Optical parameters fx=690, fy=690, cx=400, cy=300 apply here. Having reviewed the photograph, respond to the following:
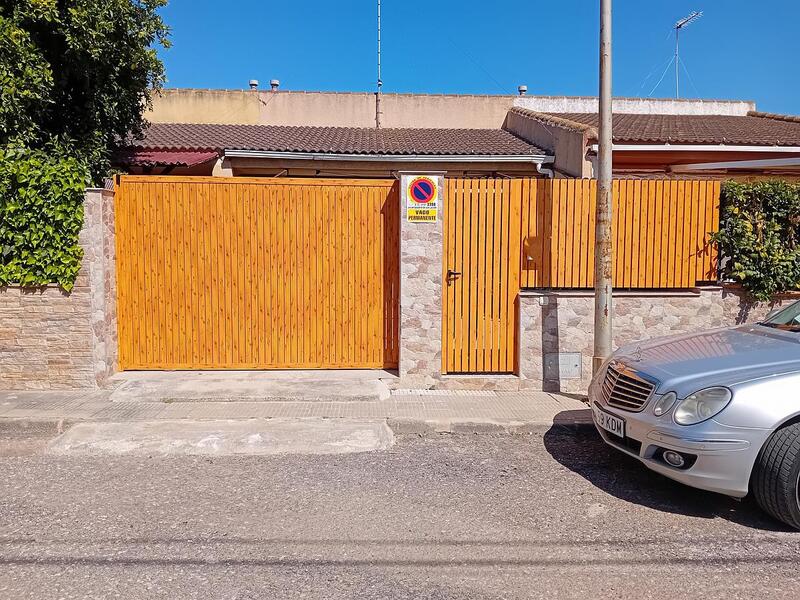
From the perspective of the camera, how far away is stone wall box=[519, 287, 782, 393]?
7.71 meters

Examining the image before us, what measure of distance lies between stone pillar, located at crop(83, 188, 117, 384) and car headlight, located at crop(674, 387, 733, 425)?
5816 millimetres

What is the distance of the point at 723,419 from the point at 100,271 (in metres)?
6.11

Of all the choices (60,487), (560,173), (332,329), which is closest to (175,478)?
(60,487)

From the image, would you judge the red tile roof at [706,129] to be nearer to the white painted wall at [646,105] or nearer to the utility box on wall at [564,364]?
the white painted wall at [646,105]

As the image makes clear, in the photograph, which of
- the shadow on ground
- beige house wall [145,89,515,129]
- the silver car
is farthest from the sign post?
beige house wall [145,89,515,129]

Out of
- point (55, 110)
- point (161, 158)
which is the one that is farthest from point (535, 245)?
point (161, 158)

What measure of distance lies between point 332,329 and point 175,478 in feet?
10.2

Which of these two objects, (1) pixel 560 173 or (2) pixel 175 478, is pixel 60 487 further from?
(1) pixel 560 173

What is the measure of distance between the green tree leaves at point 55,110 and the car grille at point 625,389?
543cm

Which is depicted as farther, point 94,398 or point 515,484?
point 94,398

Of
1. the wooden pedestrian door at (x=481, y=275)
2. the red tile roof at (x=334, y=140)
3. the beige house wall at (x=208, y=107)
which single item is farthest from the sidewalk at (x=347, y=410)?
the beige house wall at (x=208, y=107)

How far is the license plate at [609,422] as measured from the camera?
4.93 meters

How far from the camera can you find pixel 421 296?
301 inches

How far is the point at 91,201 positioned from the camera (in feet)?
23.9
